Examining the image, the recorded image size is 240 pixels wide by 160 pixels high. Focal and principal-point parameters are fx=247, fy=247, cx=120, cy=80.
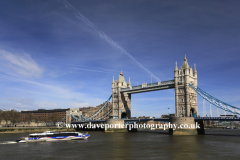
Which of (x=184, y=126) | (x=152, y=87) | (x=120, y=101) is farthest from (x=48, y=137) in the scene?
(x=120, y=101)

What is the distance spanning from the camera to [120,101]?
358 ft

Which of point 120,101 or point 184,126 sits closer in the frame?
point 184,126

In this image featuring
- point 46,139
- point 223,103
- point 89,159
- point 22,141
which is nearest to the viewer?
point 89,159

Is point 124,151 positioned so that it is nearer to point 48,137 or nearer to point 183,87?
point 48,137

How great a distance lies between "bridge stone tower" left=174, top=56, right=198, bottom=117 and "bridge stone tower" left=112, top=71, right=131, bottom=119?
102 feet

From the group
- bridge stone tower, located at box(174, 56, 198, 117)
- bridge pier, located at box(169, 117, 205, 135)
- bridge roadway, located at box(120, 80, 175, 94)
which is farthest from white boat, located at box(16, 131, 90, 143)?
bridge roadway, located at box(120, 80, 175, 94)

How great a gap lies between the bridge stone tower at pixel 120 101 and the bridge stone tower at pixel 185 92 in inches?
1224

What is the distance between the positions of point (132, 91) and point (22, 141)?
60.6 meters

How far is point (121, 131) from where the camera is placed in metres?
91.8

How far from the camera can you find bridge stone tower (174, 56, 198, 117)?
81.6 meters

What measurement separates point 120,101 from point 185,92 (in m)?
34.9

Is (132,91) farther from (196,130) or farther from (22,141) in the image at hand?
(22,141)

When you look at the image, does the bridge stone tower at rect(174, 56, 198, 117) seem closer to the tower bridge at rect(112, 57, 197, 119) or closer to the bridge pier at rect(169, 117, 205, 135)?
the tower bridge at rect(112, 57, 197, 119)

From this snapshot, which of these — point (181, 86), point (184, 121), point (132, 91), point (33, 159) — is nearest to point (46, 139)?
point (33, 159)
